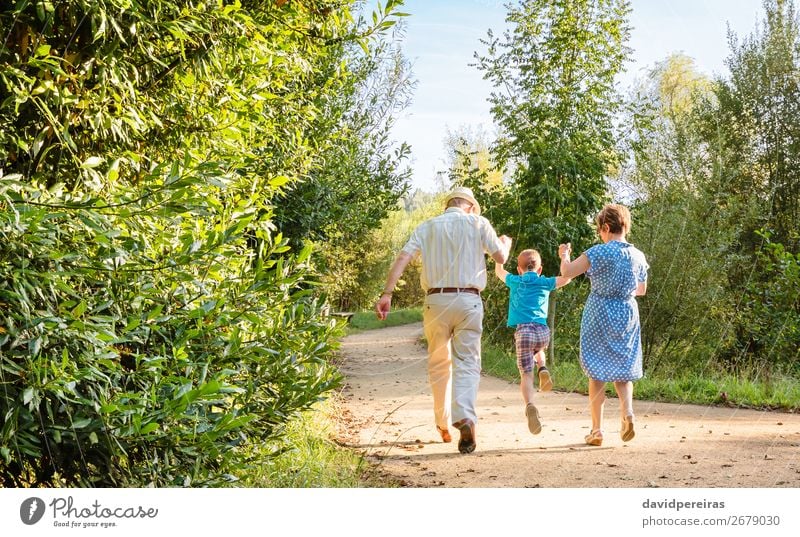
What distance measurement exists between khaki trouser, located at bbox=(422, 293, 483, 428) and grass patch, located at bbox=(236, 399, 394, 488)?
644 mm

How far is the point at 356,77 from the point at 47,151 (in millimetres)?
2094

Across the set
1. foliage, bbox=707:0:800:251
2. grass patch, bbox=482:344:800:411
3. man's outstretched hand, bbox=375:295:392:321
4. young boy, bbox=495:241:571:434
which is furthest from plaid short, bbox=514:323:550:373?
foliage, bbox=707:0:800:251

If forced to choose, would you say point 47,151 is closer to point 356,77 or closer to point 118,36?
point 118,36

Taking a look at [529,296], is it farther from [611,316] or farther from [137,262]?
[137,262]

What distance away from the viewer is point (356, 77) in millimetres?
4266

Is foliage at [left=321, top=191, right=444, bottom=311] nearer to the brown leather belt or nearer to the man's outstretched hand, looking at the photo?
the brown leather belt

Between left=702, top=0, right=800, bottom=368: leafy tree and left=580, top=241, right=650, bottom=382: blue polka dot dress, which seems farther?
left=580, top=241, right=650, bottom=382: blue polka dot dress

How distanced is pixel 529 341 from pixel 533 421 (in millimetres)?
494

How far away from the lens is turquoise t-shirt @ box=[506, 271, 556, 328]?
13.9 feet

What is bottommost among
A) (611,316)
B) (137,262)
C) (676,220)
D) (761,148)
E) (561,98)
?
(611,316)

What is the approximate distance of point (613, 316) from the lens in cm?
403

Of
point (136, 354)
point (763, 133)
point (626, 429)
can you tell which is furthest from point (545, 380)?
point (136, 354)

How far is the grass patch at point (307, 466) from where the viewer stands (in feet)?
10.1

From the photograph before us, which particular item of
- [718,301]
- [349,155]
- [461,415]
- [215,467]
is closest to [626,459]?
[461,415]
